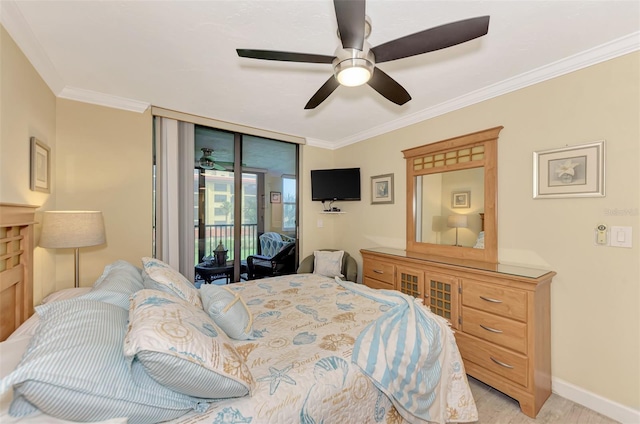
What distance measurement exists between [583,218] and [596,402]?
52.4 inches

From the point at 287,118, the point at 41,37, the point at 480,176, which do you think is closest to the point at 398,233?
the point at 480,176

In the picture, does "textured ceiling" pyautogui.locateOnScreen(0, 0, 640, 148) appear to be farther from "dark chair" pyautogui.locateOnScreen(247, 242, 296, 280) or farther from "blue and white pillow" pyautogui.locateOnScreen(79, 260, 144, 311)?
"dark chair" pyautogui.locateOnScreen(247, 242, 296, 280)

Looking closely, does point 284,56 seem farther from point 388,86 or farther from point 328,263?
point 328,263

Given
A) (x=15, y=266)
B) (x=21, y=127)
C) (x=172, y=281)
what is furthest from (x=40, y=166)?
(x=172, y=281)

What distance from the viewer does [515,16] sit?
162 cm

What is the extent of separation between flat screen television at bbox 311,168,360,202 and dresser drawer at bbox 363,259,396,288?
1.10m

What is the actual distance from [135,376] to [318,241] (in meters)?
3.46

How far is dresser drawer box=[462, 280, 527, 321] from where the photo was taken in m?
1.96

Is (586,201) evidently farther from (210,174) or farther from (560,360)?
(210,174)

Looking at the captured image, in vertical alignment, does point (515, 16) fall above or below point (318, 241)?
above

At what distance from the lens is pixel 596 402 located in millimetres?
1928

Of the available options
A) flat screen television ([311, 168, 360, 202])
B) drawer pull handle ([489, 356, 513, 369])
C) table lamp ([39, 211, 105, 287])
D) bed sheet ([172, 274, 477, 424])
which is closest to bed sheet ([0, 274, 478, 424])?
bed sheet ([172, 274, 477, 424])

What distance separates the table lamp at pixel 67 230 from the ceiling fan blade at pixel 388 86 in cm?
237

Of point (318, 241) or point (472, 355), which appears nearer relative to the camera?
point (472, 355)
